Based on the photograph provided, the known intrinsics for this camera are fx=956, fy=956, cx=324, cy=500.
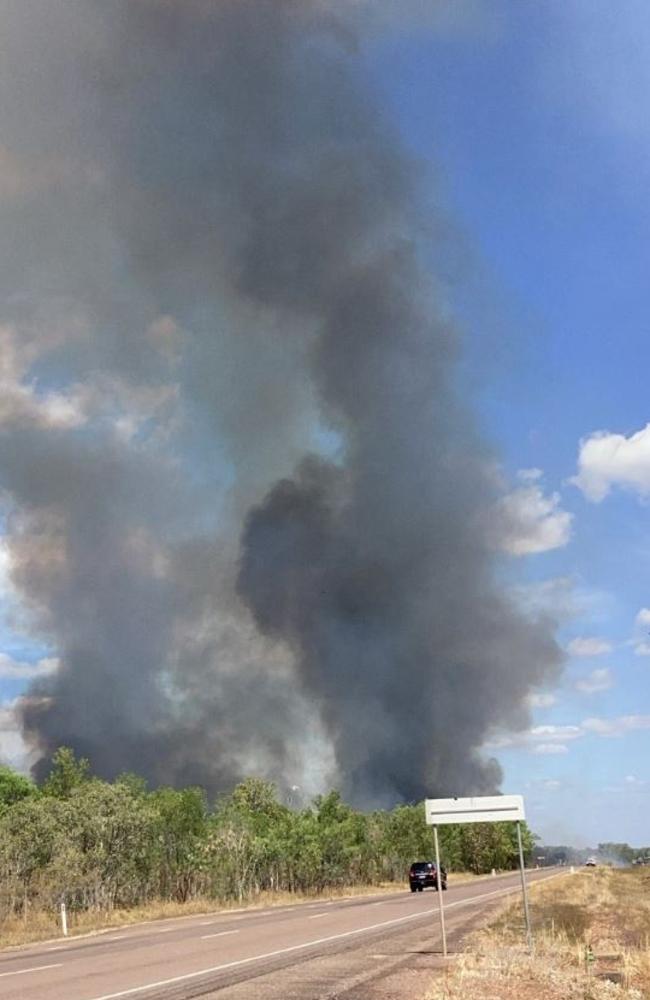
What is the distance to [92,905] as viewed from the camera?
52.0 m

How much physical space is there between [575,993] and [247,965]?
8565mm

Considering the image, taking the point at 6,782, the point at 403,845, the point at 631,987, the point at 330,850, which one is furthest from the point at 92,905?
the point at 6,782

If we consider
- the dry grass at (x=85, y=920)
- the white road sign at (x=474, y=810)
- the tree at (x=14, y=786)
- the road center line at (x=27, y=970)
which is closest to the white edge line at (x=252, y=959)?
the road center line at (x=27, y=970)

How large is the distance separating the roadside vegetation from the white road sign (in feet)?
64.3

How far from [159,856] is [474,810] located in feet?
176

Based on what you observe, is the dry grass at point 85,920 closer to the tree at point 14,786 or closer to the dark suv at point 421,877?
the dark suv at point 421,877

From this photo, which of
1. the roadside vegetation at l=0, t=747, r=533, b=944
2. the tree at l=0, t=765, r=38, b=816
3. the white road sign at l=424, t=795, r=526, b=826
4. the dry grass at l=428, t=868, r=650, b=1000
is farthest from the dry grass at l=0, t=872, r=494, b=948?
the tree at l=0, t=765, r=38, b=816

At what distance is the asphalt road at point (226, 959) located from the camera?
16.3 m

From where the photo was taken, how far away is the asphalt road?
53.4ft

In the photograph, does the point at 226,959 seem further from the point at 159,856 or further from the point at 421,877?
the point at 421,877

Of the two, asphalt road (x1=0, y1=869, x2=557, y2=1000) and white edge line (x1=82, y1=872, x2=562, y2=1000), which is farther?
asphalt road (x1=0, y1=869, x2=557, y2=1000)

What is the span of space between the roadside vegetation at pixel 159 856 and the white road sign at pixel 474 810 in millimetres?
19607

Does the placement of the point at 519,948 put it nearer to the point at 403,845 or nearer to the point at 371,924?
the point at 371,924

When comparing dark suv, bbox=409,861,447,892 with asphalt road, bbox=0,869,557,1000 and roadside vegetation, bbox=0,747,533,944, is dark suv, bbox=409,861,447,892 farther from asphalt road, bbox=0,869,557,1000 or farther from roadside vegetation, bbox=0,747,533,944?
asphalt road, bbox=0,869,557,1000
